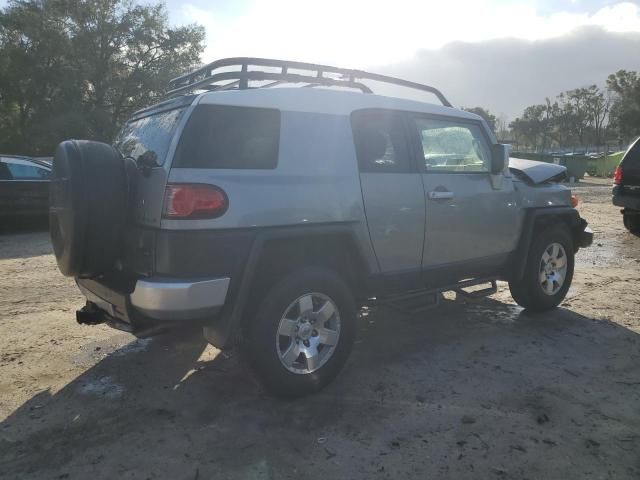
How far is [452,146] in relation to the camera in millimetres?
4324

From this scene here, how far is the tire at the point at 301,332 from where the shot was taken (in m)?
3.10

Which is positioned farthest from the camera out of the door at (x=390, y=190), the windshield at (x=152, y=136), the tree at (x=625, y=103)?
the tree at (x=625, y=103)

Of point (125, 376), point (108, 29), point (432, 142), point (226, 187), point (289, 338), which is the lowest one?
point (125, 376)

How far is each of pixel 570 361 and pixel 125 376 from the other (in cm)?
333

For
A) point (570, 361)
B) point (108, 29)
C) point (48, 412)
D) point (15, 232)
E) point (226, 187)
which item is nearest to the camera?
point (226, 187)

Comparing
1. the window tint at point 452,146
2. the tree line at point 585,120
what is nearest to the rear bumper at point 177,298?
the window tint at point 452,146

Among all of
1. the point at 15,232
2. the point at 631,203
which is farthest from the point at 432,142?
the point at 15,232

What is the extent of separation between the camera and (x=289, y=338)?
327 centimetres

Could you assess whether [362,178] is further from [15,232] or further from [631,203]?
[15,232]

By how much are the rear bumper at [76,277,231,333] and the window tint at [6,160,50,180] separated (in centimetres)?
783

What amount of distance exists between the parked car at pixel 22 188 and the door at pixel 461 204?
8.03 meters

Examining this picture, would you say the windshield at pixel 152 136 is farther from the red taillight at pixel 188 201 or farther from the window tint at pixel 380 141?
the window tint at pixel 380 141

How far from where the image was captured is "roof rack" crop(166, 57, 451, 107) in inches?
137

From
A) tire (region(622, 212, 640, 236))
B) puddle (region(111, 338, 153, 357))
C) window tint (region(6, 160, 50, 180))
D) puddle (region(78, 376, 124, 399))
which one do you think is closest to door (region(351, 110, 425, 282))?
puddle (region(78, 376, 124, 399))
